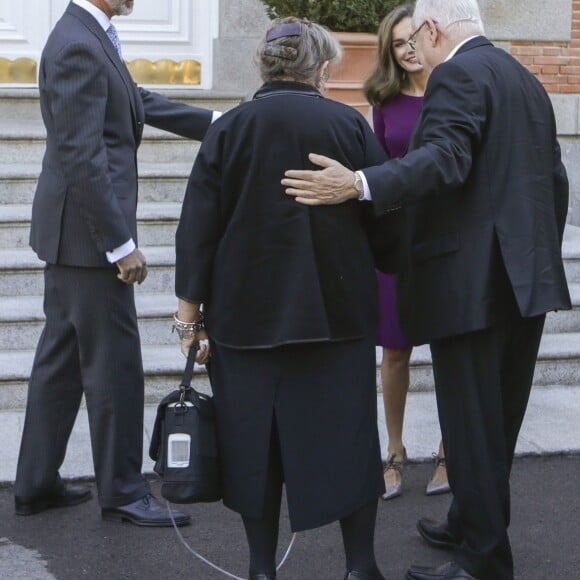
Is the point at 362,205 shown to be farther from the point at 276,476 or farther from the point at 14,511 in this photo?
Answer: the point at 14,511

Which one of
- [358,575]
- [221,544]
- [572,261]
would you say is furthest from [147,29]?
[358,575]

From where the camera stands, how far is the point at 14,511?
4.77 meters

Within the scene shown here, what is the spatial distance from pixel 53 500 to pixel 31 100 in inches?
159

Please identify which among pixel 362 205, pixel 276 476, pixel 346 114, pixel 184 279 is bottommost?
pixel 276 476

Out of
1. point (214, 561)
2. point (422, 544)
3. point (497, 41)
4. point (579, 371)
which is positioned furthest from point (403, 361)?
point (497, 41)

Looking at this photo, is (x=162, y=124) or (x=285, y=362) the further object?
(x=162, y=124)

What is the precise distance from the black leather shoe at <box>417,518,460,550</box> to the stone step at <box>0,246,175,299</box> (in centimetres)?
274

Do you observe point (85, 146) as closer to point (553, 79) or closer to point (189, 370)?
point (189, 370)

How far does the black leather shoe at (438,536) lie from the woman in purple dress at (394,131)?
19.3 inches

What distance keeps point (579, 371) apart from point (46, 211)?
3.36 m

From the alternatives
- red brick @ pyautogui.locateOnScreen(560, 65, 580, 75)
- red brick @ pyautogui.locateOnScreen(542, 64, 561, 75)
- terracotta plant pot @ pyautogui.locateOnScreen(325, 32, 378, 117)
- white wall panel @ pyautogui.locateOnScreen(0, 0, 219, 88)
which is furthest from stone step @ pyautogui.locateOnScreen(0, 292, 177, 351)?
red brick @ pyautogui.locateOnScreen(560, 65, 580, 75)

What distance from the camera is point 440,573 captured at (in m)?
4.09

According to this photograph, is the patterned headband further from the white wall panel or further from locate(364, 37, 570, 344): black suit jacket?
the white wall panel

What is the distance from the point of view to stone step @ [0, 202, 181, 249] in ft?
22.4
